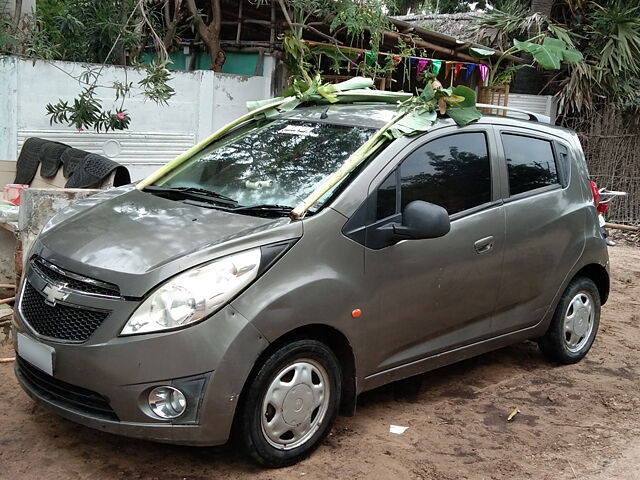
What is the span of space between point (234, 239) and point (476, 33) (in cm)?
1135

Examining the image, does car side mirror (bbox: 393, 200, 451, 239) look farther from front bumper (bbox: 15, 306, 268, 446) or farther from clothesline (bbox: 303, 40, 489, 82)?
clothesline (bbox: 303, 40, 489, 82)

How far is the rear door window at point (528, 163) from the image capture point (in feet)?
16.0

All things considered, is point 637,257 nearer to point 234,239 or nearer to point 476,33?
point 476,33

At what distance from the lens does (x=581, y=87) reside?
1254cm

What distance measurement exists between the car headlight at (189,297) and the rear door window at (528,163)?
2.18m

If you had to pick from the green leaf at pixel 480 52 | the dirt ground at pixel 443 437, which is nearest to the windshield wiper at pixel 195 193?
the dirt ground at pixel 443 437

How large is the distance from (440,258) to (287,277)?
108cm

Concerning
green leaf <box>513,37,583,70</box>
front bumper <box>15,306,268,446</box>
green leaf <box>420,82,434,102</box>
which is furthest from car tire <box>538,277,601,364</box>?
front bumper <box>15,306,268,446</box>

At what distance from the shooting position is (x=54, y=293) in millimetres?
3475

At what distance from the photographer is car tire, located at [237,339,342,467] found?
11.3ft

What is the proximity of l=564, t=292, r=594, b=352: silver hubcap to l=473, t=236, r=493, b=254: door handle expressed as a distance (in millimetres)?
1175

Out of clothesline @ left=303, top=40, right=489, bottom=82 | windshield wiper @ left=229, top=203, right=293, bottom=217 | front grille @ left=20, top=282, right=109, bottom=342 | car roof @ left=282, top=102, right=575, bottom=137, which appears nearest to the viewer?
front grille @ left=20, top=282, right=109, bottom=342

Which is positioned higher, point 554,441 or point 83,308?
point 83,308

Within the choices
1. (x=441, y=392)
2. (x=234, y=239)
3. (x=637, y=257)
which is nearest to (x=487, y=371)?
(x=441, y=392)
